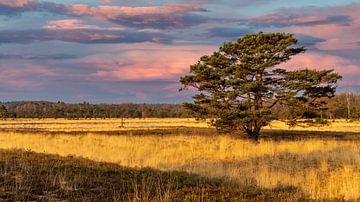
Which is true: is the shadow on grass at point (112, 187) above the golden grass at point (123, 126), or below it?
below

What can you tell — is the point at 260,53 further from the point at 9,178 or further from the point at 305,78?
the point at 9,178

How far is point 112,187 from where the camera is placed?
10.9 meters

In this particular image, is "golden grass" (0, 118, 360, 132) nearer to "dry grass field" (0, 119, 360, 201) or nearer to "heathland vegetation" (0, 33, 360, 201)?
"heathland vegetation" (0, 33, 360, 201)

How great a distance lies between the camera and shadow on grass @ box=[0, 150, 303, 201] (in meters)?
9.55

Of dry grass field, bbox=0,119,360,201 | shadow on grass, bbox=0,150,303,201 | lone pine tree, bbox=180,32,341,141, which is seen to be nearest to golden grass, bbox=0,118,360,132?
lone pine tree, bbox=180,32,341,141

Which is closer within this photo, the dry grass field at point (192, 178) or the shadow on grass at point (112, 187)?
the shadow on grass at point (112, 187)

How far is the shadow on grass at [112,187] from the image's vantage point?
9.55 m

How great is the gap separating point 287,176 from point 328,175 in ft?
4.79

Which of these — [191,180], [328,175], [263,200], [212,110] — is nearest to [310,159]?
[328,175]

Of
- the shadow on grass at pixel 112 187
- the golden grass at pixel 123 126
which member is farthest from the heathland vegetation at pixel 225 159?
the golden grass at pixel 123 126

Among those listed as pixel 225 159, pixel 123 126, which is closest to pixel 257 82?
pixel 225 159

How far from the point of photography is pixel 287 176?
13.7 metres

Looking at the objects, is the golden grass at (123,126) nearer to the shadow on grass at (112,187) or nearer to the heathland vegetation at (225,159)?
the heathland vegetation at (225,159)

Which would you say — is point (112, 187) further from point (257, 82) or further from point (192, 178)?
point (257, 82)
